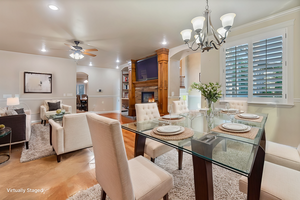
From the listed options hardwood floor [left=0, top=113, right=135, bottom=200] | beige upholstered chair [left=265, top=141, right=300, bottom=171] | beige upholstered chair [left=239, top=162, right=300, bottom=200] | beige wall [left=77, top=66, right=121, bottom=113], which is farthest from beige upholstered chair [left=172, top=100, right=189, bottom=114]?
beige wall [left=77, top=66, right=121, bottom=113]

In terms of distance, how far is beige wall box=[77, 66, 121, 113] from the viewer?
23.4ft

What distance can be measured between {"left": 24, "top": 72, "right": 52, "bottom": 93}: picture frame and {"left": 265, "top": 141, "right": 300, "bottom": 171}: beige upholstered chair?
21.9 feet

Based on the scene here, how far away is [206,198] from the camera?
896mm

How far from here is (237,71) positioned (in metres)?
2.95

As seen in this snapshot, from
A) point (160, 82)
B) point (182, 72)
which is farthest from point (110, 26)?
point (182, 72)

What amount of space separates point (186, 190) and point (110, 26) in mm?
3268

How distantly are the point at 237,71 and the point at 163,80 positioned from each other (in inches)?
83.3

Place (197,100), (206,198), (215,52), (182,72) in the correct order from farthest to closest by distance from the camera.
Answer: (182,72) < (197,100) < (215,52) < (206,198)

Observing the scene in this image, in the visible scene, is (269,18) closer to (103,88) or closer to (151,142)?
(151,142)

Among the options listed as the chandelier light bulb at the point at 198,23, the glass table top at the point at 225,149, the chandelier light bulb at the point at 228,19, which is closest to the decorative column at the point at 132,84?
the chandelier light bulb at the point at 198,23

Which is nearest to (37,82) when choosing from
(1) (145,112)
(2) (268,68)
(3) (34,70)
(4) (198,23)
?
(3) (34,70)

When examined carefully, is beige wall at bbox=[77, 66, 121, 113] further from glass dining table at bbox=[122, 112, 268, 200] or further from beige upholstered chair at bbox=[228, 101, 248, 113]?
glass dining table at bbox=[122, 112, 268, 200]

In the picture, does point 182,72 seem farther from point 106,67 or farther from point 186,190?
point 186,190

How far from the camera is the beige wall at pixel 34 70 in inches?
182
